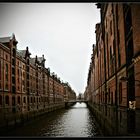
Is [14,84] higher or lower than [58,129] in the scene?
higher

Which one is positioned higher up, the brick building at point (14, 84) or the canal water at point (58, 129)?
the brick building at point (14, 84)

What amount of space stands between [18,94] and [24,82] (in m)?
5.21

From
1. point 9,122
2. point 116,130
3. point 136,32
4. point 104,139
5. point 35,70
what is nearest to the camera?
point 104,139

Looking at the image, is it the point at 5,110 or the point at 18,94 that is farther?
the point at 18,94

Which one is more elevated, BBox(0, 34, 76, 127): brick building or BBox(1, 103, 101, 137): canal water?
BBox(0, 34, 76, 127): brick building

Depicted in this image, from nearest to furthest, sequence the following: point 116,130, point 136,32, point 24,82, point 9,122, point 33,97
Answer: point 136,32, point 116,130, point 9,122, point 24,82, point 33,97

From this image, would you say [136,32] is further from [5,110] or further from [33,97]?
[33,97]

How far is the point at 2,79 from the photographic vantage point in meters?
29.7

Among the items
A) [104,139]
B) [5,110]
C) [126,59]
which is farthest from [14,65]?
[104,139]

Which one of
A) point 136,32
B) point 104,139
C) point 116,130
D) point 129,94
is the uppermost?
point 136,32

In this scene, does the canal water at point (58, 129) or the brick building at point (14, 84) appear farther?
the brick building at point (14, 84)

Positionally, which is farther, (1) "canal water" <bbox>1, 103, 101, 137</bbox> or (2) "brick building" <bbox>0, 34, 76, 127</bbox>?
(2) "brick building" <bbox>0, 34, 76, 127</bbox>

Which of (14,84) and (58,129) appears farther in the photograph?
(14,84)

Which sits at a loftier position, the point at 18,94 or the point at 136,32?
the point at 136,32
